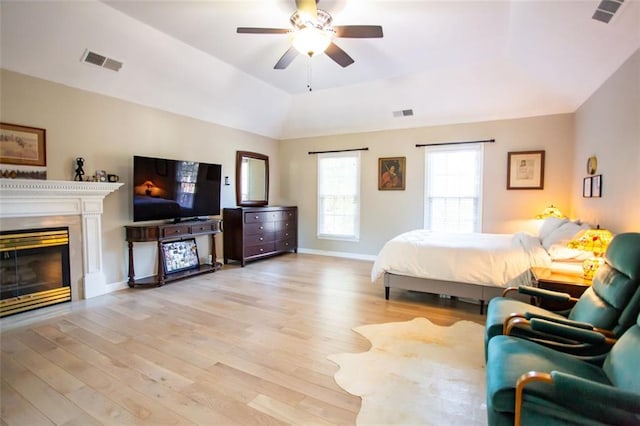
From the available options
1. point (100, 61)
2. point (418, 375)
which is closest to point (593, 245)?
point (418, 375)

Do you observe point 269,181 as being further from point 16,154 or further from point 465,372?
point 465,372

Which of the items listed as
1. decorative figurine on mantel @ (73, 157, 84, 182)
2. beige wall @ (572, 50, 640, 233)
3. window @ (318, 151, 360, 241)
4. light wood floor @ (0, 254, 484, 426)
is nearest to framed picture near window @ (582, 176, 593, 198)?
beige wall @ (572, 50, 640, 233)

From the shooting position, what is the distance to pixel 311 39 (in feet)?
9.33

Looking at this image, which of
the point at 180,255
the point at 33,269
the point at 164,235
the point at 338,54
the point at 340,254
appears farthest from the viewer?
the point at 340,254

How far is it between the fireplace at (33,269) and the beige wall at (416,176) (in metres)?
4.38

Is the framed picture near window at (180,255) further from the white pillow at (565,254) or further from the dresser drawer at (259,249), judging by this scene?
the white pillow at (565,254)

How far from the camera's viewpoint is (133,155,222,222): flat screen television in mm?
4328

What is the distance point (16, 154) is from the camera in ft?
11.2

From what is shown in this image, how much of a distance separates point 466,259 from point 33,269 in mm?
4859

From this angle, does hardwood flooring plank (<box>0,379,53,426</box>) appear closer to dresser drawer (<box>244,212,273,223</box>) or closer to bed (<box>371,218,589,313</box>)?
bed (<box>371,218,589,313</box>)

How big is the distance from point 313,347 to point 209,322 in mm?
1203

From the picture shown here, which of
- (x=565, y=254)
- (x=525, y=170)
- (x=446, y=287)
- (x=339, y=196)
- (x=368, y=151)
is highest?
(x=368, y=151)

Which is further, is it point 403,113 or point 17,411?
point 403,113

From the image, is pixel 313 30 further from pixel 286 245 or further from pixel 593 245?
pixel 286 245
